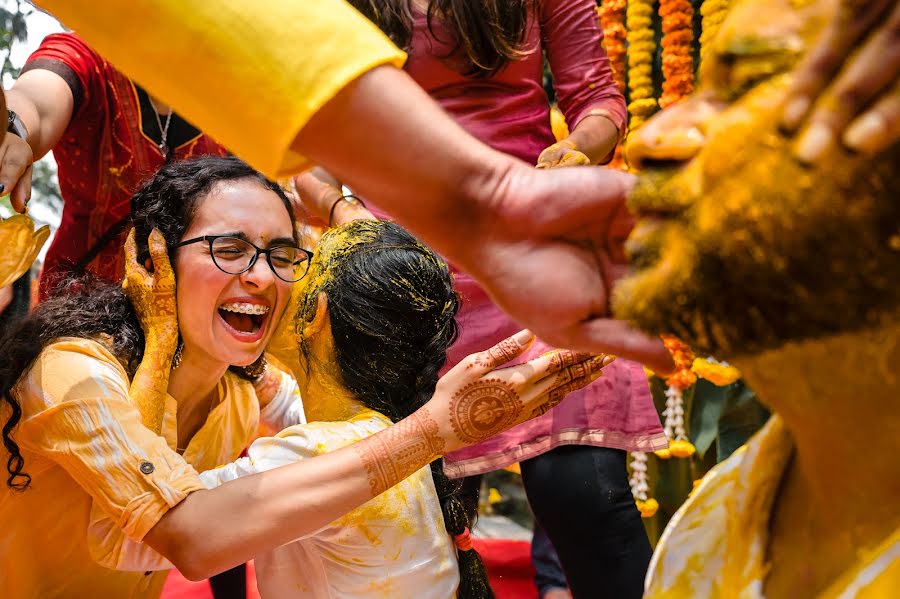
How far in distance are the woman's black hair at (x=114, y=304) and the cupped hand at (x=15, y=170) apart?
0.28m

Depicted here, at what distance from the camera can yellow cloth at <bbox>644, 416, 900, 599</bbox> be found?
2.09 feet

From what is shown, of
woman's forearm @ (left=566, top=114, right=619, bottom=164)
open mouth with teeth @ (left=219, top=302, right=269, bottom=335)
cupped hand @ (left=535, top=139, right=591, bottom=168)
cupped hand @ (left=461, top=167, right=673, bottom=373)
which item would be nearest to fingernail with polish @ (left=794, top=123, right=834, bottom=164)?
cupped hand @ (left=461, top=167, right=673, bottom=373)

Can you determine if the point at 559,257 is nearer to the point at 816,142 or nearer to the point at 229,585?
the point at 816,142

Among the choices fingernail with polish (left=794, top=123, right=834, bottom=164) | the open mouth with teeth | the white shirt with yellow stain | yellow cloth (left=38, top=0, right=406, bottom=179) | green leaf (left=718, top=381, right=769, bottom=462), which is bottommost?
green leaf (left=718, top=381, right=769, bottom=462)

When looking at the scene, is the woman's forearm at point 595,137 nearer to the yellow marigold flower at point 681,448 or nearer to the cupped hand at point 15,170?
the cupped hand at point 15,170

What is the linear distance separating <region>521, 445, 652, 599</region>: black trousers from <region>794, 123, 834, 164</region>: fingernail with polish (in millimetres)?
1063

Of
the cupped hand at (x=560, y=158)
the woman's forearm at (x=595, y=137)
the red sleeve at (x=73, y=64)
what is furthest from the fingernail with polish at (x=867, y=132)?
the red sleeve at (x=73, y=64)

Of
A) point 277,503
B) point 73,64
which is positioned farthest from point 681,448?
point 73,64

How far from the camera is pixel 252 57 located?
669mm

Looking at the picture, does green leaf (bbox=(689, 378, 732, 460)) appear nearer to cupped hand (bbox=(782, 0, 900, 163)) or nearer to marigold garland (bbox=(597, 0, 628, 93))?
marigold garland (bbox=(597, 0, 628, 93))

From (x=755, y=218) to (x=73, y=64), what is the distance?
1680mm

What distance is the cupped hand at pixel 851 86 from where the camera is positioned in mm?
441

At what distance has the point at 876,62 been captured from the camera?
1.47 feet

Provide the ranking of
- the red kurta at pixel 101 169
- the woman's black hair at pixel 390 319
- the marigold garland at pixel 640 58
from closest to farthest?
the woman's black hair at pixel 390 319
the red kurta at pixel 101 169
the marigold garland at pixel 640 58
